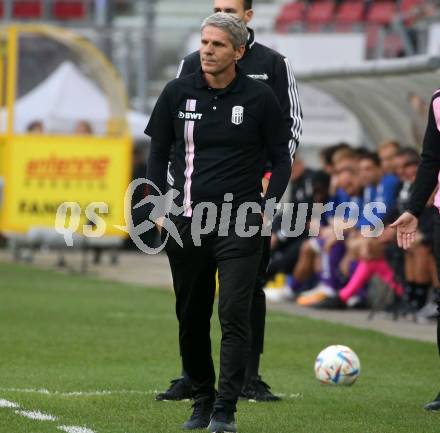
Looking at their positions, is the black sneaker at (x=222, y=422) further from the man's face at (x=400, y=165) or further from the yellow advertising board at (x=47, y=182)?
the yellow advertising board at (x=47, y=182)

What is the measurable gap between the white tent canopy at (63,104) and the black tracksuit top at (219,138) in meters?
17.7

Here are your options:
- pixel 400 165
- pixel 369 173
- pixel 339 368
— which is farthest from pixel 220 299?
pixel 369 173

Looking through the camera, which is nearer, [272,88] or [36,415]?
[36,415]

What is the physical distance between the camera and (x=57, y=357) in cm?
1095

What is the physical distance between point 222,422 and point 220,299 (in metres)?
0.63

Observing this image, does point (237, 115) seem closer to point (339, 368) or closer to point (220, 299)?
point (220, 299)

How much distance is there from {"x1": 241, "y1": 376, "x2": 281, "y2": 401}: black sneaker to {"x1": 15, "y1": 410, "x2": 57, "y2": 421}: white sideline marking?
1.41 metres

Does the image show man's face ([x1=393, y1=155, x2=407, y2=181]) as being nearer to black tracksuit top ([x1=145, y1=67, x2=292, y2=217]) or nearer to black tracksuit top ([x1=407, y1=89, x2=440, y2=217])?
black tracksuit top ([x1=407, y1=89, x2=440, y2=217])

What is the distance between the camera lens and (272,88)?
345 inches

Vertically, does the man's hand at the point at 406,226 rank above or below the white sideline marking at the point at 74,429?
above

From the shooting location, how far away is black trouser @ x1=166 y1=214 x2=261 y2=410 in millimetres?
7414

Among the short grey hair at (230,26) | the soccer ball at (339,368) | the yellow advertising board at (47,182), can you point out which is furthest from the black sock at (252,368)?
the yellow advertising board at (47,182)

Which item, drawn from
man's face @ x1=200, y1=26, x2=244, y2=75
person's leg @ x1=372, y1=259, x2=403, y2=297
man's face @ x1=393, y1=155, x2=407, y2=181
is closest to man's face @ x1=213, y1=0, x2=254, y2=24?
man's face @ x1=200, y1=26, x2=244, y2=75

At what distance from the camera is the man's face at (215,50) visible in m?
7.44
